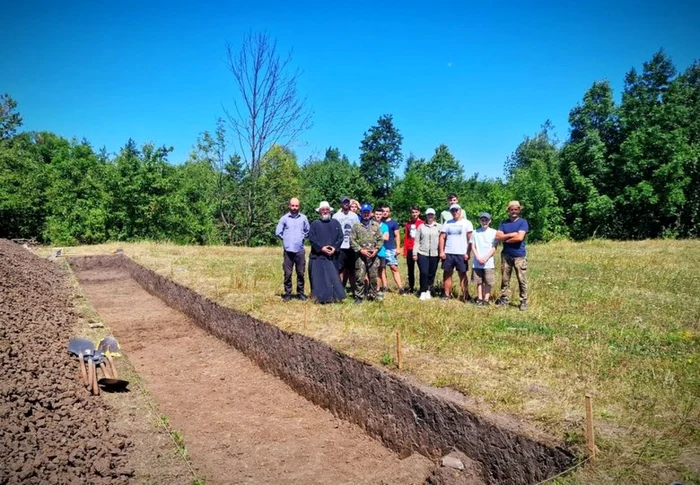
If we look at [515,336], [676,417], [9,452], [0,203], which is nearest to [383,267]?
[515,336]

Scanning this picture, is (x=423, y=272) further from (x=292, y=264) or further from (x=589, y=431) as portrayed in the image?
(x=589, y=431)

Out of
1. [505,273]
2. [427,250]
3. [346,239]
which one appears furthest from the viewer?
[346,239]

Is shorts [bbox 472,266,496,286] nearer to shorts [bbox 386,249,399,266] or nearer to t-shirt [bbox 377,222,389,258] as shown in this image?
shorts [bbox 386,249,399,266]

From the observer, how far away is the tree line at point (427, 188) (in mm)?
26547

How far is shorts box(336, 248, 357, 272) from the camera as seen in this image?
8.73 metres

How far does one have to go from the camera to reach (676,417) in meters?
3.66

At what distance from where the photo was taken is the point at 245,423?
5887mm

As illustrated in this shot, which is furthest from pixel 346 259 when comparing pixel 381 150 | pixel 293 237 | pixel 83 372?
pixel 381 150

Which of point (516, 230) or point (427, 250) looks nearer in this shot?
point (516, 230)

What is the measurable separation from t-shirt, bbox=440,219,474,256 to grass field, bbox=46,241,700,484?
3.16ft

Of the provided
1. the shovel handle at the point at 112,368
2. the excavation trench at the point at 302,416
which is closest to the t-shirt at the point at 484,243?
the excavation trench at the point at 302,416

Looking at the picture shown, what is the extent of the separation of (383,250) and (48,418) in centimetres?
605

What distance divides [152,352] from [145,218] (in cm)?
2109

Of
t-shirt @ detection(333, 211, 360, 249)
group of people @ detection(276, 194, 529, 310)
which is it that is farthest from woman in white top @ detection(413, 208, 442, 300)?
t-shirt @ detection(333, 211, 360, 249)
